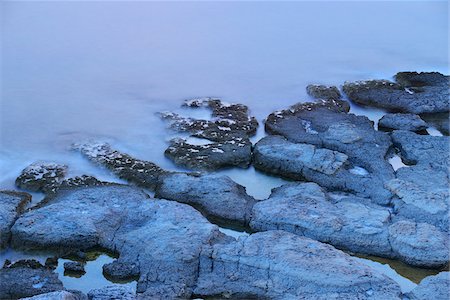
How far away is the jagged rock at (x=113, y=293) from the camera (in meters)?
3.96

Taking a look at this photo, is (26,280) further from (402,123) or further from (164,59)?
(164,59)

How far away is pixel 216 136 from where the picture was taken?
6234 mm

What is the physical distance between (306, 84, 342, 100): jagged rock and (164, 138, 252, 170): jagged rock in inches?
57.7

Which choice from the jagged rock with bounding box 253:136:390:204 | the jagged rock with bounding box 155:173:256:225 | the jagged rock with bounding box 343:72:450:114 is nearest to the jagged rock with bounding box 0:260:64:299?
the jagged rock with bounding box 155:173:256:225

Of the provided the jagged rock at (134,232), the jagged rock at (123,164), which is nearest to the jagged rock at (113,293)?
the jagged rock at (134,232)

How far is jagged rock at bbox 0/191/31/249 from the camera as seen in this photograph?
15.6 ft

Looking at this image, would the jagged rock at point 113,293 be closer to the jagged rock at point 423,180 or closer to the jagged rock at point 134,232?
the jagged rock at point 134,232

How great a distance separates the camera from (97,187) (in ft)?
17.4

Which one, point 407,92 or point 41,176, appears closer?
point 41,176

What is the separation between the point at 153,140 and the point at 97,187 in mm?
1091

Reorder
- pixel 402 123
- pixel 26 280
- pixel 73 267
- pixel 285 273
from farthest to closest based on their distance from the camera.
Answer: pixel 402 123, pixel 73 267, pixel 26 280, pixel 285 273

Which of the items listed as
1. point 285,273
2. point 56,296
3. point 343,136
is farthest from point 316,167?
point 56,296

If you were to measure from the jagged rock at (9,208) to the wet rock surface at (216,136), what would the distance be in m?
1.31

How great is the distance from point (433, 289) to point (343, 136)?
2.08 m
